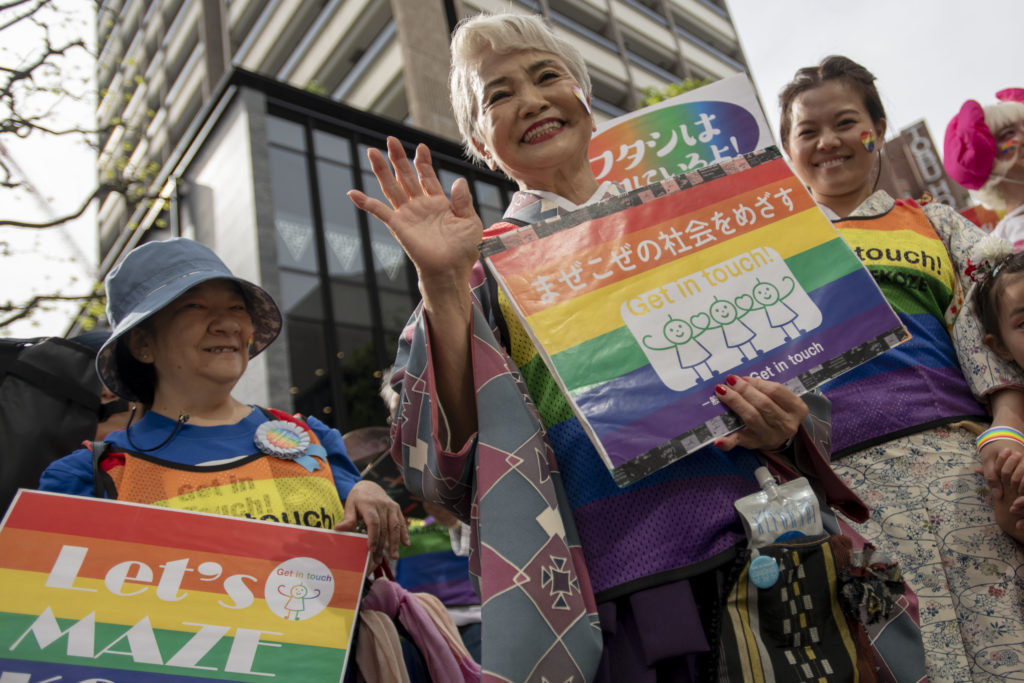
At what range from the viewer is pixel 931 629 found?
1.62m

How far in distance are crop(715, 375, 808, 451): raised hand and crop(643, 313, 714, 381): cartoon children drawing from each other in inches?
1.9

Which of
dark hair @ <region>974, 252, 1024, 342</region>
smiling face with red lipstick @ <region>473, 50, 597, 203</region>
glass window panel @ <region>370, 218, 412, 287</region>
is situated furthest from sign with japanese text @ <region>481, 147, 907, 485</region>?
glass window panel @ <region>370, 218, 412, 287</region>

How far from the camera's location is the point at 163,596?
1676 mm

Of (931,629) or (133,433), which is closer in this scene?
(931,629)

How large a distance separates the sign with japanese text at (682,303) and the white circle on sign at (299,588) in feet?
2.87

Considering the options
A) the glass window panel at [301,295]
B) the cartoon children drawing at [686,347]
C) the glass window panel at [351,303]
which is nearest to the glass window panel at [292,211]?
the glass window panel at [301,295]

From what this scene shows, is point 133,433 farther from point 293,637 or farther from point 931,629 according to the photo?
point 931,629

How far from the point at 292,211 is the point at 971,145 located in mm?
10517

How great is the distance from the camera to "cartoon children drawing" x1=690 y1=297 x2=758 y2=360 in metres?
1.42

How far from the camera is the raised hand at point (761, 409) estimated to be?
1.36 metres

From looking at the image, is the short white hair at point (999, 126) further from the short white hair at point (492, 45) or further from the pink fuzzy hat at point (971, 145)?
the short white hair at point (492, 45)

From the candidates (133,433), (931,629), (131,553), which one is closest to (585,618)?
(931,629)

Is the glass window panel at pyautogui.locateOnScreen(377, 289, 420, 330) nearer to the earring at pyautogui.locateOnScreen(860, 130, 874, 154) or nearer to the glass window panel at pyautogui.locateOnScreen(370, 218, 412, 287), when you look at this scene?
the glass window panel at pyautogui.locateOnScreen(370, 218, 412, 287)

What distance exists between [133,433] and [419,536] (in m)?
2.09
